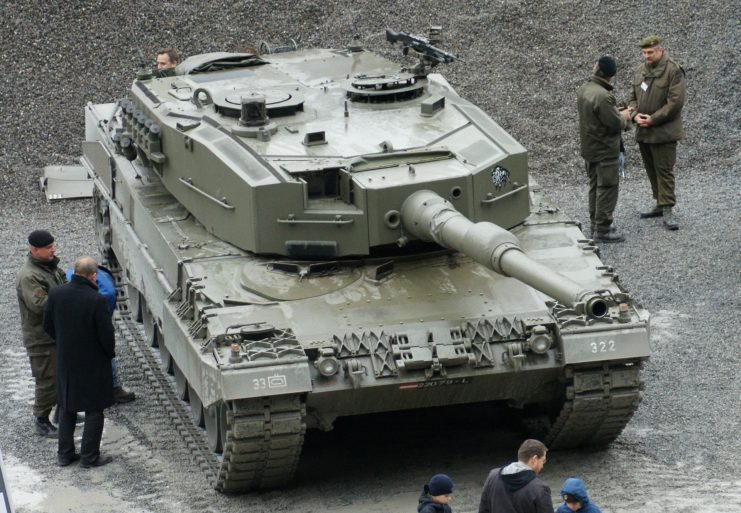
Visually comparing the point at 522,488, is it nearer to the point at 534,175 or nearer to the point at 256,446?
the point at 256,446

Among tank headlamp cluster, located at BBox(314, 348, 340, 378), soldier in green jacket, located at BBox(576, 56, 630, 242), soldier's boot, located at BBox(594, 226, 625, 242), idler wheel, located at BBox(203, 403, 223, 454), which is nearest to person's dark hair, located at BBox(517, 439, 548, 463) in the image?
tank headlamp cluster, located at BBox(314, 348, 340, 378)

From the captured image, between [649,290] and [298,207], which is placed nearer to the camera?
[298,207]

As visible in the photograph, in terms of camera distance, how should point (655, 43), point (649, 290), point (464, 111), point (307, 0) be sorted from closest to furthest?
point (464, 111)
point (649, 290)
point (655, 43)
point (307, 0)

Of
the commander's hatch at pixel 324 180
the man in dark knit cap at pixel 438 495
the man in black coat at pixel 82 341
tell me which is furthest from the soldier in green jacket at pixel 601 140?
the man in dark knit cap at pixel 438 495

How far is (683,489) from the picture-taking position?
46.3ft

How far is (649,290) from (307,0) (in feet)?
32.8

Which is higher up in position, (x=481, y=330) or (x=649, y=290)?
(x=481, y=330)

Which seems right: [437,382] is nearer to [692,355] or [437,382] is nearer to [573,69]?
[692,355]

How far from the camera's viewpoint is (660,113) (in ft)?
68.0

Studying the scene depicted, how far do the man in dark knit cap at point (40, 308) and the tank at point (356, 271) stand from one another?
111cm

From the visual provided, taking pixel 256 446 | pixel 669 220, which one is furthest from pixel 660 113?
pixel 256 446

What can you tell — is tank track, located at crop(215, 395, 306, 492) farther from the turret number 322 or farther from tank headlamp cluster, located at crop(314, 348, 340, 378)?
the turret number 322

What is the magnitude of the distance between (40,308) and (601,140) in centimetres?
781

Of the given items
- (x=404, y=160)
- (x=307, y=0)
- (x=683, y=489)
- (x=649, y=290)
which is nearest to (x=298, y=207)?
(x=404, y=160)
